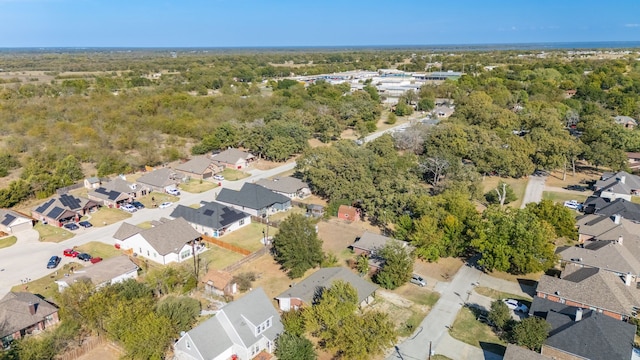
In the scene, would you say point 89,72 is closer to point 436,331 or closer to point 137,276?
point 137,276

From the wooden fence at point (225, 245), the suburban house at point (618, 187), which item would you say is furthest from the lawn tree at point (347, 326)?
the suburban house at point (618, 187)

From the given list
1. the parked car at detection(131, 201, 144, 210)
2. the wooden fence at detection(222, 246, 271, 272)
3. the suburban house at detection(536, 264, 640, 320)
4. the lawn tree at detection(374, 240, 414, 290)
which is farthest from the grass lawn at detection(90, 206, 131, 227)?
the suburban house at detection(536, 264, 640, 320)

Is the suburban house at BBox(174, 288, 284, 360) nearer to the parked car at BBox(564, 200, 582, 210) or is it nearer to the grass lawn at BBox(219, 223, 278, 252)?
the grass lawn at BBox(219, 223, 278, 252)

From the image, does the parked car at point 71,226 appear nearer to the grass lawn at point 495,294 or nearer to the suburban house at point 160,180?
the suburban house at point 160,180

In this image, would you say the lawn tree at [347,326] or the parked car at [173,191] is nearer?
the lawn tree at [347,326]

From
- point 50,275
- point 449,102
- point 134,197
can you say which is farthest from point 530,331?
point 449,102

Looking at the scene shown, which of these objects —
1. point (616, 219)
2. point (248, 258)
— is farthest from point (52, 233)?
point (616, 219)
